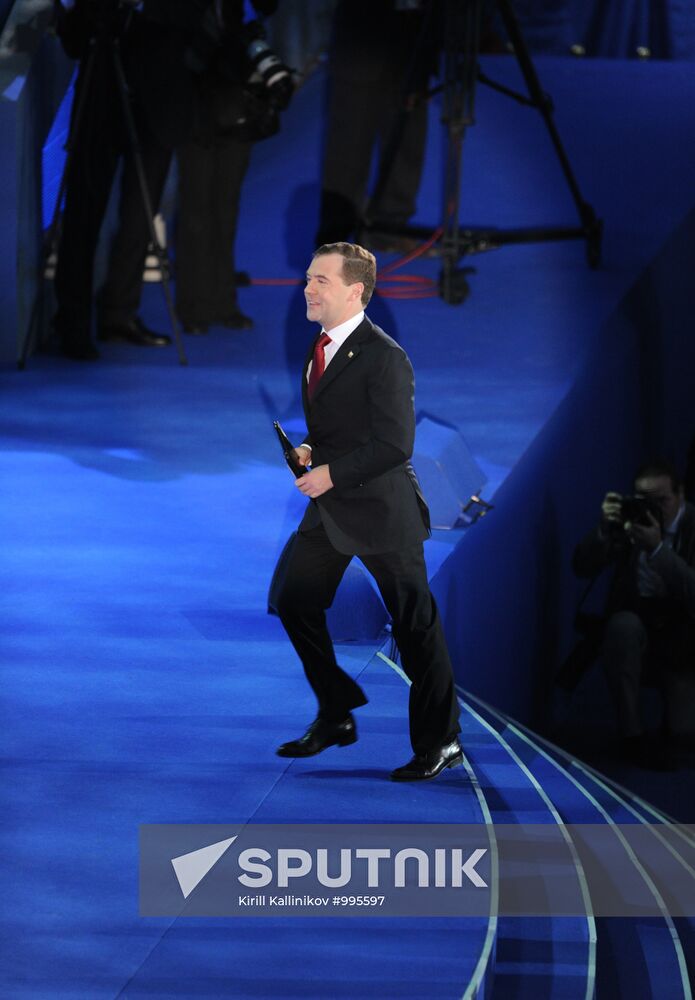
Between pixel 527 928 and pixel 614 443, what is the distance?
15.4ft

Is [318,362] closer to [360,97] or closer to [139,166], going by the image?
[139,166]

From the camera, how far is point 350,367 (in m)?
2.93

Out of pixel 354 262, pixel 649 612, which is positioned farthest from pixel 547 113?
pixel 354 262

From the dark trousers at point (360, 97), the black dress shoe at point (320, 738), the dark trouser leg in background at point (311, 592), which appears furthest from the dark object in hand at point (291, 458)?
the dark trousers at point (360, 97)

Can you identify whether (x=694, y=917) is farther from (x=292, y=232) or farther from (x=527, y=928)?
(x=292, y=232)

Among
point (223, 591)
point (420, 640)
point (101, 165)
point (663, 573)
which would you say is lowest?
point (663, 573)

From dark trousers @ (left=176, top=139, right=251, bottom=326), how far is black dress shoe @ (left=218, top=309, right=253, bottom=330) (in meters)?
0.21

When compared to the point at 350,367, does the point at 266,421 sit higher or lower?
lower

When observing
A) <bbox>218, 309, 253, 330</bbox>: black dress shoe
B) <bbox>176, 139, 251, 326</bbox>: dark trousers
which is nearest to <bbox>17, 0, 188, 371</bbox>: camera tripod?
<bbox>176, 139, 251, 326</bbox>: dark trousers

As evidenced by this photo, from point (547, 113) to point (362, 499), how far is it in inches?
178

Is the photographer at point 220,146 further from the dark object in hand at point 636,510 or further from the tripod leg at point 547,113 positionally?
the dark object in hand at point 636,510

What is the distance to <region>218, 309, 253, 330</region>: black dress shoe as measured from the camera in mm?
6961

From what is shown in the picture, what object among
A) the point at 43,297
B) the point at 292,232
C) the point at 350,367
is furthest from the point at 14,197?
the point at 350,367

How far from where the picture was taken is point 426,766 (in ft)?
10.1
